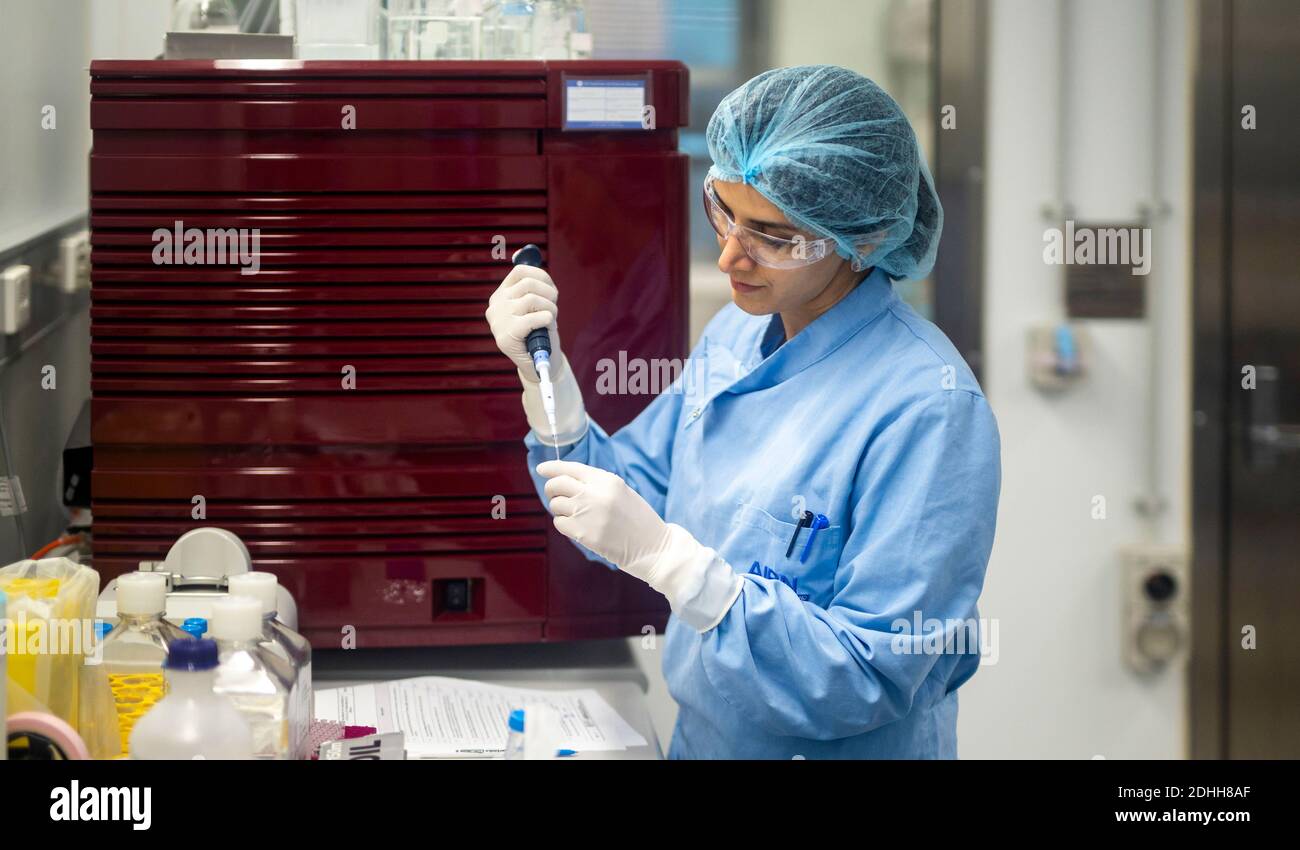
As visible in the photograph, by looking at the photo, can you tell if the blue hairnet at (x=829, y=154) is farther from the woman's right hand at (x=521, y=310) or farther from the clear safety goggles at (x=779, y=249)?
the woman's right hand at (x=521, y=310)

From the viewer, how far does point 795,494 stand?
1.29 m

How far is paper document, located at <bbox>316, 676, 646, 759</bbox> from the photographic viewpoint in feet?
4.48

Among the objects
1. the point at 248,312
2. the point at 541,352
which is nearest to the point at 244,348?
the point at 248,312

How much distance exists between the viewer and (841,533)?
1277 mm

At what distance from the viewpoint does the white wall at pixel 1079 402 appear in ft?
8.70

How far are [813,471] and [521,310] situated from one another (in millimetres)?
399

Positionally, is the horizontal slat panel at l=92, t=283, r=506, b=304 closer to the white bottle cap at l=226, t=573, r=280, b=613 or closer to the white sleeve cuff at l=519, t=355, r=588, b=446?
the white sleeve cuff at l=519, t=355, r=588, b=446

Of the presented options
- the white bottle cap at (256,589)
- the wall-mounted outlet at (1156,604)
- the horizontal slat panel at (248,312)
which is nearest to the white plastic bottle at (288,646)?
the white bottle cap at (256,589)

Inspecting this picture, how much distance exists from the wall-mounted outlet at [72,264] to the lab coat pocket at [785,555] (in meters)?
1.26

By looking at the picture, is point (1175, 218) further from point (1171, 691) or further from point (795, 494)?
point (795, 494)

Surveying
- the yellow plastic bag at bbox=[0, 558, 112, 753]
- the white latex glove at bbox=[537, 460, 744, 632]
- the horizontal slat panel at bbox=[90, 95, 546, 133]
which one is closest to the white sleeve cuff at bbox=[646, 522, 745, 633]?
the white latex glove at bbox=[537, 460, 744, 632]

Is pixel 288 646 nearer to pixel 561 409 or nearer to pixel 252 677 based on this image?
pixel 252 677
